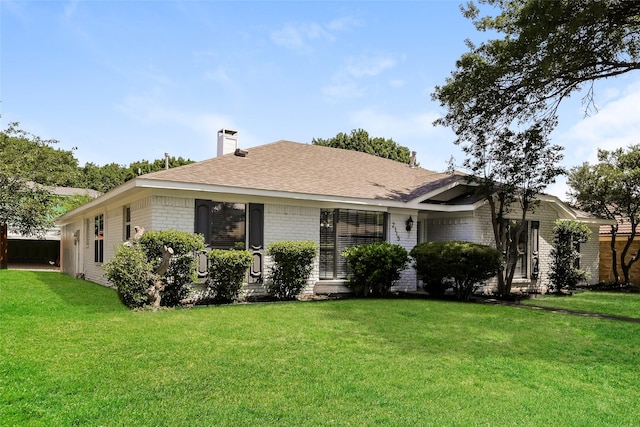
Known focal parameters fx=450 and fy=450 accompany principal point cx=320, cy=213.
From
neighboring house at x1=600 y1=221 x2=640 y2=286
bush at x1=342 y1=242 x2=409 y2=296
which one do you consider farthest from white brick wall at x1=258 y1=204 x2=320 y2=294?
neighboring house at x1=600 y1=221 x2=640 y2=286

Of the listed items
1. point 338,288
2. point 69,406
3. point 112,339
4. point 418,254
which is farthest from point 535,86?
point 69,406

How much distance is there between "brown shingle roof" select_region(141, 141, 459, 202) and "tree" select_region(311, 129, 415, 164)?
63.9 feet

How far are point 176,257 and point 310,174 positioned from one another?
547 cm

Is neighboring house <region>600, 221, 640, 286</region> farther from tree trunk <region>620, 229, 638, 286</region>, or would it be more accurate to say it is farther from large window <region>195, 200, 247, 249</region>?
large window <region>195, 200, 247, 249</region>

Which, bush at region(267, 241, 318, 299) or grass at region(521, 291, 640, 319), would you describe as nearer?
grass at region(521, 291, 640, 319)

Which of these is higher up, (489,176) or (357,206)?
(489,176)

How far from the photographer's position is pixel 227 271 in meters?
10.2

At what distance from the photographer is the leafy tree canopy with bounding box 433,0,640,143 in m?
8.98

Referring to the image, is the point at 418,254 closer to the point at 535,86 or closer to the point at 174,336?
the point at 535,86

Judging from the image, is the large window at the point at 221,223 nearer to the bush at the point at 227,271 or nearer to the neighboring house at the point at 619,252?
the bush at the point at 227,271

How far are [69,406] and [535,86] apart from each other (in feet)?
36.5

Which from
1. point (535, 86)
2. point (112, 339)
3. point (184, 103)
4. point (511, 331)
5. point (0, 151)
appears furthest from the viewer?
point (0, 151)

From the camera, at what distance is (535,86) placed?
10.8 m

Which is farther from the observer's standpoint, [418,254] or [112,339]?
[418,254]
